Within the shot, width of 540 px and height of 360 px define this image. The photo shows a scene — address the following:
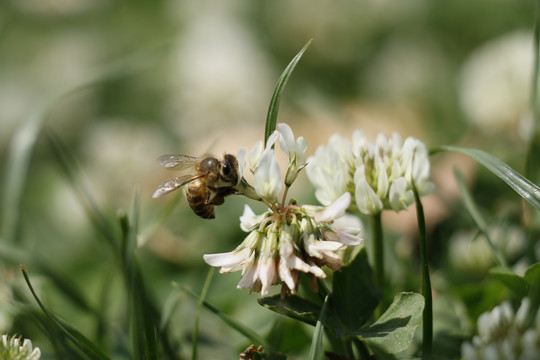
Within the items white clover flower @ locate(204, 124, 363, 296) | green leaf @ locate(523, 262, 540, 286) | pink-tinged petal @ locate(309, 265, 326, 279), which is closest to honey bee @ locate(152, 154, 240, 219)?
white clover flower @ locate(204, 124, 363, 296)

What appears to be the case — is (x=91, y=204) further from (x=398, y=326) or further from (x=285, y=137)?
(x=398, y=326)

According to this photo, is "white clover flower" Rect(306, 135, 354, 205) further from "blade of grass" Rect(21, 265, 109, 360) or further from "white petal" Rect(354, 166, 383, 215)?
"blade of grass" Rect(21, 265, 109, 360)

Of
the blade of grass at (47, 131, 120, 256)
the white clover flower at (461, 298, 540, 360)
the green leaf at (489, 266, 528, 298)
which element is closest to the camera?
the white clover flower at (461, 298, 540, 360)

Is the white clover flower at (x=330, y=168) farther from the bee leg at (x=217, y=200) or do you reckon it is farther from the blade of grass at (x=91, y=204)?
the blade of grass at (x=91, y=204)

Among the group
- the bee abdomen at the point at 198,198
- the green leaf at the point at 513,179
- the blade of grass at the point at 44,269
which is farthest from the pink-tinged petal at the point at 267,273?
the blade of grass at the point at 44,269

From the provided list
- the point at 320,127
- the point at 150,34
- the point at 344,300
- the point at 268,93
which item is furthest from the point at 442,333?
the point at 150,34

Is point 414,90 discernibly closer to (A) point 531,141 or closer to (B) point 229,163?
(A) point 531,141
